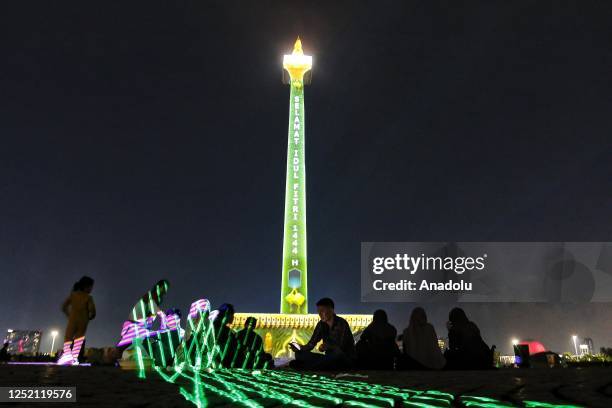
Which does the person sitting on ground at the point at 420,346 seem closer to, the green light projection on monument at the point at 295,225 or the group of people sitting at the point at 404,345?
the group of people sitting at the point at 404,345

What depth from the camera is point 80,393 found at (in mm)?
2287

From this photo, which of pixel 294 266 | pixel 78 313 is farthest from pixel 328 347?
pixel 294 266

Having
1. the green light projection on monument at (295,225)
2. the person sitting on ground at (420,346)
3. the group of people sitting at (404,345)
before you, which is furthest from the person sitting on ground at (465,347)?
the green light projection on monument at (295,225)

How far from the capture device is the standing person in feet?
21.1

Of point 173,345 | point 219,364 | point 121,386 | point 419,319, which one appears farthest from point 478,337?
point 121,386

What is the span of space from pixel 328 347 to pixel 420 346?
3.70 ft

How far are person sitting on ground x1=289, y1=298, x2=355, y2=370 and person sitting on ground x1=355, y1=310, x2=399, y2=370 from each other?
244 millimetres

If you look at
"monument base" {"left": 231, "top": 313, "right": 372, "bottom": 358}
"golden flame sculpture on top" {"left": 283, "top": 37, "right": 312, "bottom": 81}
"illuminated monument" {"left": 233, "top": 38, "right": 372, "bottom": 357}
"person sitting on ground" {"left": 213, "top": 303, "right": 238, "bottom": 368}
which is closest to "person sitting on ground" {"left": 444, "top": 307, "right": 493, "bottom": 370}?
"person sitting on ground" {"left": 213, "top": 303, "right": 238, "bottom": 368}

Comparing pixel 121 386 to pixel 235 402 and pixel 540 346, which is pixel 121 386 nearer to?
pixel 235 402

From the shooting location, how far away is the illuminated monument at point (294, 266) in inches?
1036

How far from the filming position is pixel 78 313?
21.4 feet

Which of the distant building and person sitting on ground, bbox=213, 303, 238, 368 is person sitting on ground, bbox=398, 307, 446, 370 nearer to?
person sitting on ground, bbox=213, 303, 238, 368

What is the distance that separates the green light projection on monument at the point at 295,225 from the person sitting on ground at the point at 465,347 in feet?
79.1

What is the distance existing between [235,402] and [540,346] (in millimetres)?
25502
